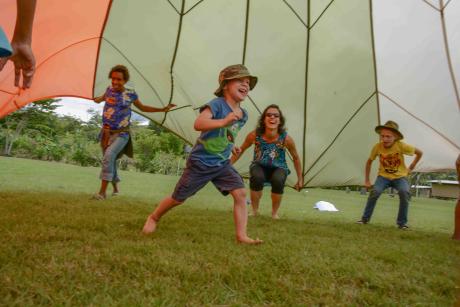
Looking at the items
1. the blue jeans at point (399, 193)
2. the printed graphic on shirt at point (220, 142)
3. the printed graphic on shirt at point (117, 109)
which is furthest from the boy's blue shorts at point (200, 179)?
the blue jeans at point (399, 193)

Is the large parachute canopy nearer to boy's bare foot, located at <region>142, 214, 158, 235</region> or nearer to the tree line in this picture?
boy's bare foot, located at <region>142, 214, 158, 235</region>

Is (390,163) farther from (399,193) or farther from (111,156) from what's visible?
(111,156)

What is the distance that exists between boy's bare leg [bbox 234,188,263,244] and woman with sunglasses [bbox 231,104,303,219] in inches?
87.1

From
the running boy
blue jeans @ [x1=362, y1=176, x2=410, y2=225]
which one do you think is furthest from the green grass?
blue jeans @ [x1=362, y1=176, x2=410, y2=225]

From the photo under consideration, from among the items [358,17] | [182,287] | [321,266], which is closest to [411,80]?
[358,17]

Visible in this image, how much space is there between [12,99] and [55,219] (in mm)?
4433

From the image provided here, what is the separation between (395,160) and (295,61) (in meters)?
2.10

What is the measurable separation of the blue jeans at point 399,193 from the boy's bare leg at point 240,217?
3.15 m

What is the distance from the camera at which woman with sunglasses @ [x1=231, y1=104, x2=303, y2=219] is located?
5.81 metres

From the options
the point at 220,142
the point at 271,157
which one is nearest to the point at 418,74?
the point at 271,157

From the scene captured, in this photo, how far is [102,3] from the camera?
21.7 ft

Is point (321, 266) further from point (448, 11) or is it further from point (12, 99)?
point (12, 99)

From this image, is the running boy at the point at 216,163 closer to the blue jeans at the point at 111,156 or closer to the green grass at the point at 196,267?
the green grass at the point at 196,267

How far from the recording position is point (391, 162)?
6.21 m
